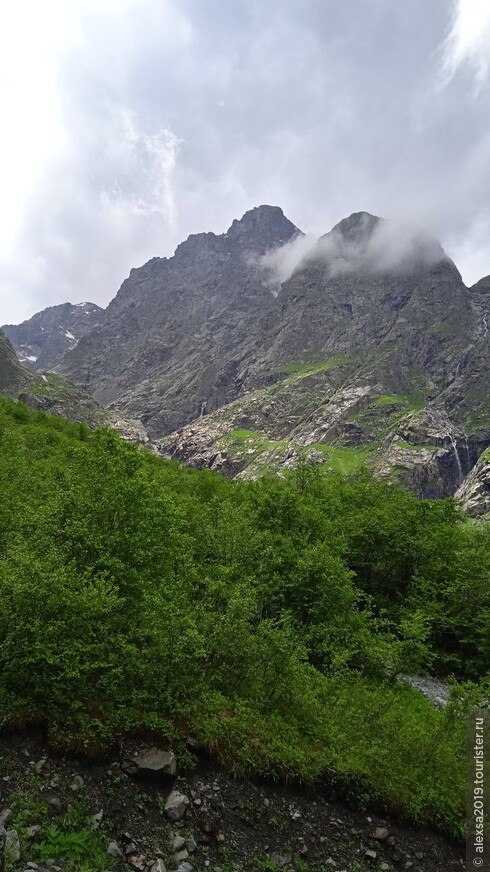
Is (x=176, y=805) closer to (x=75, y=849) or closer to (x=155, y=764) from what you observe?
(x=155, y=764)

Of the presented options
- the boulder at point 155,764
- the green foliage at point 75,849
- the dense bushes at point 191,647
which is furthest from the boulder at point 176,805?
the green foliage at point 75,849

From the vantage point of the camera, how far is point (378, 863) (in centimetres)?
1573

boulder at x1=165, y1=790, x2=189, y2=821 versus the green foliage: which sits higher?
the green foliage

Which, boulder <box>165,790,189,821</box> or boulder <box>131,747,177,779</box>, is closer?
boulder <box>165,790,189,821</box>

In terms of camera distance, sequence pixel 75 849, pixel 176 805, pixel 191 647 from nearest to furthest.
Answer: pixel 75 849
pixel 176 805
pixel 191 647

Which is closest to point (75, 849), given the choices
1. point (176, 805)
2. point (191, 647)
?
point (176, 805)

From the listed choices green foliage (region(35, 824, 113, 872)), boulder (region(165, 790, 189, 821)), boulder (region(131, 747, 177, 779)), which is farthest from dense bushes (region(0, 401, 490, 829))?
green foliage (region(35, 824, 113, 872))

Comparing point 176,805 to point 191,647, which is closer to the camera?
point 176,805

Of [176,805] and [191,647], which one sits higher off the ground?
[191,647]

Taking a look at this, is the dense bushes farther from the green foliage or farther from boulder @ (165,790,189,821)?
the green foliage

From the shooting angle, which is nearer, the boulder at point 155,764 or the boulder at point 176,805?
the boulder at point 176,805

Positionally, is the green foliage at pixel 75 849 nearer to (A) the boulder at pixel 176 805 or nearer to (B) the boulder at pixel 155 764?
(A) the boulder at pixel 176 805

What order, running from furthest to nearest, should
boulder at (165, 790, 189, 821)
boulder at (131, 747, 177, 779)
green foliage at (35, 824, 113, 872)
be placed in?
boulder at (131, 747, 177, 779)
boulder at (165, 790, 189, 821)
green foliage at (35, 824, 113, 872)

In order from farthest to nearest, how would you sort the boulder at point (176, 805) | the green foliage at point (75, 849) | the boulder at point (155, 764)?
the boulder at point (155, 764), the boulder at point (176, 805), the green foliage at point (75, 849)
